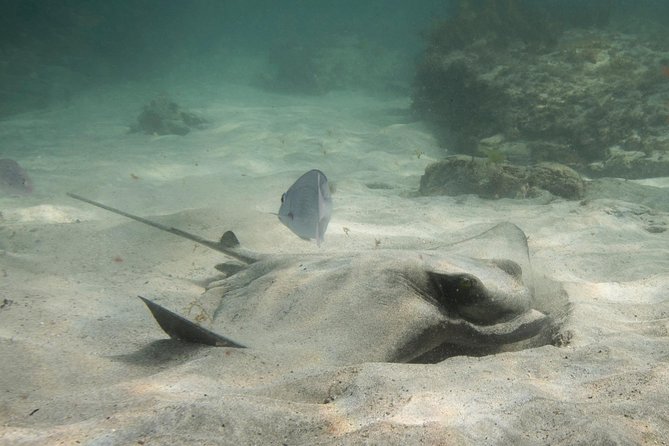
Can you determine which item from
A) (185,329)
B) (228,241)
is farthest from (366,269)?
(228,241)

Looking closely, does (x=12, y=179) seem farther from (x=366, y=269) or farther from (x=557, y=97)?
(x=557, y=97)

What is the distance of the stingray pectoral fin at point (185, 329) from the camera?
95.3 inches

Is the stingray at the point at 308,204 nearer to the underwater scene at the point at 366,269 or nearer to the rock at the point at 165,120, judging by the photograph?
the underwater scene at the point at 366,269

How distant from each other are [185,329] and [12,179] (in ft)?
18.9

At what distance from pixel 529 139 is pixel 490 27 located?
415 inches

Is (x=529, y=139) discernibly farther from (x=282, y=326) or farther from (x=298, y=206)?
(x=282, y=326)

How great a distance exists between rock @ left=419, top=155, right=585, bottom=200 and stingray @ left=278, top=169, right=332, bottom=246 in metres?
5.34

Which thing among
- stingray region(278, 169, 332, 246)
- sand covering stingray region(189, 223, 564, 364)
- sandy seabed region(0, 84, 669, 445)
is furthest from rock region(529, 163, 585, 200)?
stingray region(278, 169, 332, 246)

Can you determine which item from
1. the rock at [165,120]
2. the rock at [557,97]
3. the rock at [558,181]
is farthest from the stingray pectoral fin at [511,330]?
the rock at [165,120]

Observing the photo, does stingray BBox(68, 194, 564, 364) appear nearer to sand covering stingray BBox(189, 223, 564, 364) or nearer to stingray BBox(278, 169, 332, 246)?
sand covering stingray BBox(189, 223, 564, 364)

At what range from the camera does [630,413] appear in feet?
5.85

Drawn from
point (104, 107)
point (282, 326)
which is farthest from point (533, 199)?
point (104, 107)

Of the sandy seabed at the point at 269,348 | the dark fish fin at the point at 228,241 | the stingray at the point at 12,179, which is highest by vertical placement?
the stingray at the point at 12,179

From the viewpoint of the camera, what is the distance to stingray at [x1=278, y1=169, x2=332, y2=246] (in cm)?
334
